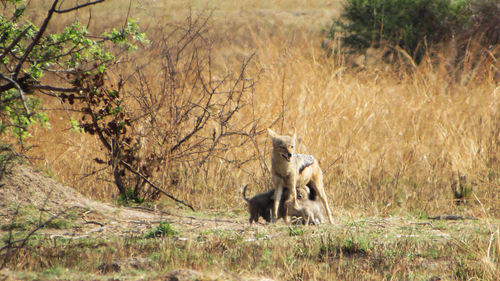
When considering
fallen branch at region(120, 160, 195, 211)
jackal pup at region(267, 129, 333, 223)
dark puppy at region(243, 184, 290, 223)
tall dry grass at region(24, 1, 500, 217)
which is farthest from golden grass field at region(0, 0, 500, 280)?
jackal pup at region(267, 129, 333, 223)

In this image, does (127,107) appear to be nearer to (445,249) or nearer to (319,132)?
(319,132)

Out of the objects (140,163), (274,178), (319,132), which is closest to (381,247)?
(274,178)

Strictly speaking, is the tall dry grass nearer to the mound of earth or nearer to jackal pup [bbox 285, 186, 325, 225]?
the mound of earth

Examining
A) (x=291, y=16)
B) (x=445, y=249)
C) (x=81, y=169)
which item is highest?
(x=291, y=16)

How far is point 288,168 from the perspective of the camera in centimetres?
624

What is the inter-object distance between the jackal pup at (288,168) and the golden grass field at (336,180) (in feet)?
1.30

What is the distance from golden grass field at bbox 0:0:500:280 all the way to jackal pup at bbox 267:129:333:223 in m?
0.40

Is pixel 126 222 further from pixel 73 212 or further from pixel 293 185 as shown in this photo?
pixel 293 185

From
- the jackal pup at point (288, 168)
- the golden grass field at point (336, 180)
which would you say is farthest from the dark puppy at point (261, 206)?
the golden grass field at point (336, 180)

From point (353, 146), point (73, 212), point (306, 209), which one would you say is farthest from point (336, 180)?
point (73, 212)

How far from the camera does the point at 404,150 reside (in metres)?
10.2

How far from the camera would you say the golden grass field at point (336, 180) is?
495 cm

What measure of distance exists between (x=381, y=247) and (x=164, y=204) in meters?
3.37

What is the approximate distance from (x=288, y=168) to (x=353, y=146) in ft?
13.3
